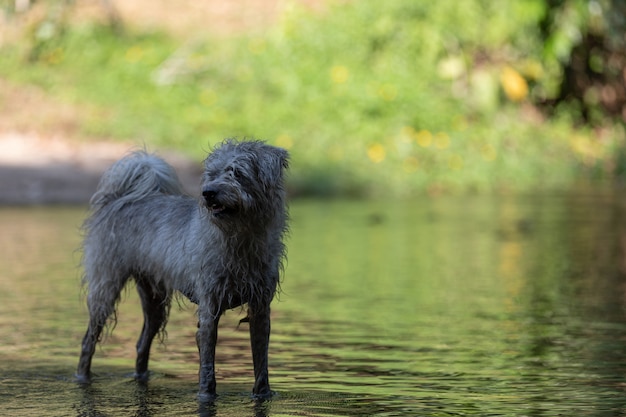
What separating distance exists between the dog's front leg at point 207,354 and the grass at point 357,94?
1345 cm

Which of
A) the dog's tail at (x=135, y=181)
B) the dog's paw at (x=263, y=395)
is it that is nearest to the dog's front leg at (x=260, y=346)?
the dog's paw at (x=263, y=395)

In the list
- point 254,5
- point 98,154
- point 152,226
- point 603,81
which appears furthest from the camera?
point 254,5

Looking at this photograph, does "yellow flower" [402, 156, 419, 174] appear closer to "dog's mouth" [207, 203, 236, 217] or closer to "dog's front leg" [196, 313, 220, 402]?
"dog's front leg" [196, 313, 220, 402]

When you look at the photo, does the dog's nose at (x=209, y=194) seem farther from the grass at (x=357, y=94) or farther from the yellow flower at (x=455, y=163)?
the yellow flower at (x=455, y=163)

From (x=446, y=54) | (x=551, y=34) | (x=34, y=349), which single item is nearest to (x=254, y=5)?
(x=446, y=54)

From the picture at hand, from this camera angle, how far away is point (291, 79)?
23.7 metres

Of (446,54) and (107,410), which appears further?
(446,54)

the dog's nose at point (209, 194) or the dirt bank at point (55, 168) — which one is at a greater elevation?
the dirt bank at point (55, 168)

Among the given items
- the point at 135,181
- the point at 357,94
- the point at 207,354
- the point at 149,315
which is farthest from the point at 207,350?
the point at 357,94

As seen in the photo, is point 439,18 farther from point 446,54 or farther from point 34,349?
point 34,349

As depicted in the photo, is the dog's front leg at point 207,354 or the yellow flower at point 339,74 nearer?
the dog's front leg at point 207,354

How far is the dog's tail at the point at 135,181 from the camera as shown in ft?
27.2

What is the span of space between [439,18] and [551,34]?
225 centimetres

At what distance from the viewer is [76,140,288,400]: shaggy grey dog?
6.89 metres
